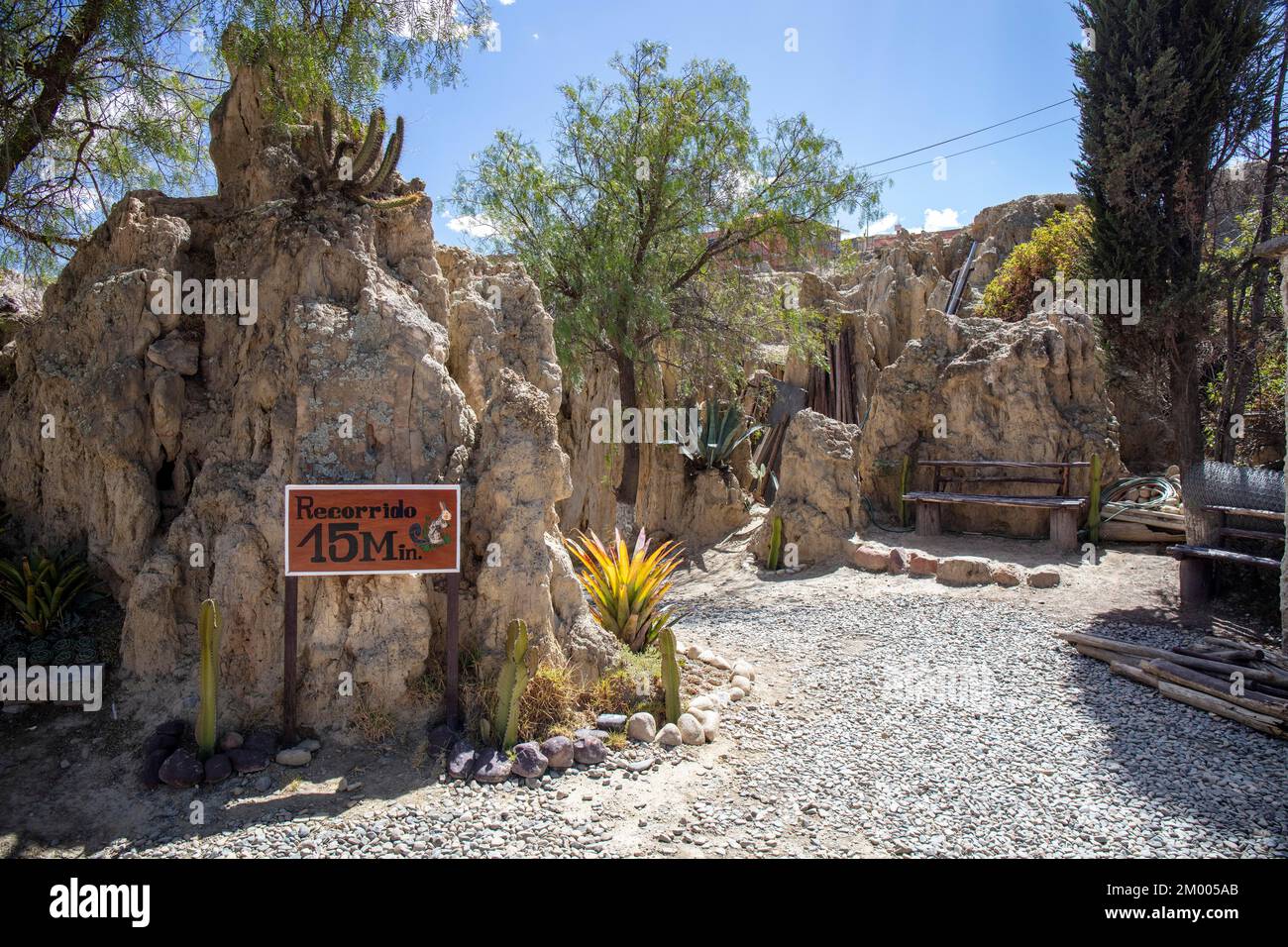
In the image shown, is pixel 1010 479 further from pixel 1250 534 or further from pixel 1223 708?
pixel 1223 708

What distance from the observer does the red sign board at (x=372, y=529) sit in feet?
15.3

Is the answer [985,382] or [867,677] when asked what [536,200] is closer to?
[985,382]

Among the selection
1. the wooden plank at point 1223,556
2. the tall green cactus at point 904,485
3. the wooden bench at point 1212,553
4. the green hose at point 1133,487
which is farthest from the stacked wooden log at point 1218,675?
the tall green cactus at point 904,485

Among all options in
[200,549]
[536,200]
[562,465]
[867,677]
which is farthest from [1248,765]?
[536,200]

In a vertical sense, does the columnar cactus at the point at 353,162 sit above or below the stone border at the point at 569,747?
above

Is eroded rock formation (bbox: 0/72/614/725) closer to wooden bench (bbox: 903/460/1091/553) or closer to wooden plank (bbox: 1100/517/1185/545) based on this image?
wooden bench (bbox: 903/460/1091/553)

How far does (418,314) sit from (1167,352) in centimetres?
780

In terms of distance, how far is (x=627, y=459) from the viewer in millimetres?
11383

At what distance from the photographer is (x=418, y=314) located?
18.8 feet

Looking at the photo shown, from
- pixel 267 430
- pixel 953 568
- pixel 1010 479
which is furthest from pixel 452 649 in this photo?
pixel 1010 479

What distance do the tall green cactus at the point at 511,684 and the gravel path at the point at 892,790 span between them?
0.36 m

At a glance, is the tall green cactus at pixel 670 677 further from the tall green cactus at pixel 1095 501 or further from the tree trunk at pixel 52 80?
the tall green cactus at pixel 1095 501

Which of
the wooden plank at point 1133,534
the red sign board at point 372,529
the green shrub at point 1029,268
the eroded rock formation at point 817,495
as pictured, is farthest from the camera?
the green shrub at point 1029,268

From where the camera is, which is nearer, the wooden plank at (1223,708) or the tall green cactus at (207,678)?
the tall green cactus at (207,678)
